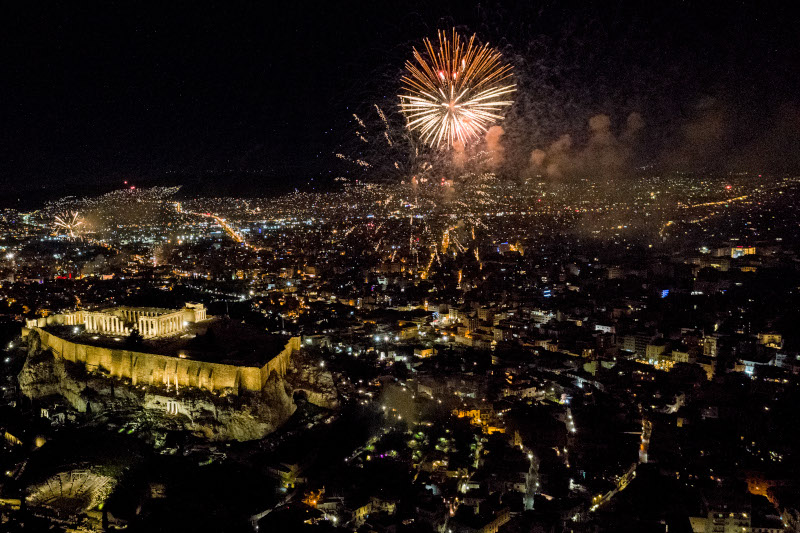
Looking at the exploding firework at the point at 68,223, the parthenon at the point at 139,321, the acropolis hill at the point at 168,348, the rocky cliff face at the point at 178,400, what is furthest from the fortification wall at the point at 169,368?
the exploding firework at the point at 68,223

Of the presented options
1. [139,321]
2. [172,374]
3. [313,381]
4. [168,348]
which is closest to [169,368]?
[172,374]

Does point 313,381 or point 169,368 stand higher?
point 169,368

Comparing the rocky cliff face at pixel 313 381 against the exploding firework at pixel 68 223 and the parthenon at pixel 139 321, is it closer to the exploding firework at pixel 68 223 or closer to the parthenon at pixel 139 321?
the parthenon at pixel 139 321

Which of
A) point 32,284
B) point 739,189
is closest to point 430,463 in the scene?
point 32,284

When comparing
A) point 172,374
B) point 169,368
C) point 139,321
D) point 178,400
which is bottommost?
point 178,400

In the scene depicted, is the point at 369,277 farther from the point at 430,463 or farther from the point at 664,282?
the point at 430,463

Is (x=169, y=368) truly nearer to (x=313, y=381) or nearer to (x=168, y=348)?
(x=168, y=348)
